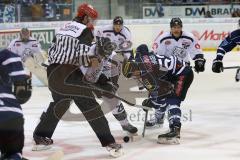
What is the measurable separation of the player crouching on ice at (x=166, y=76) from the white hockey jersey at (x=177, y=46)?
536 mm

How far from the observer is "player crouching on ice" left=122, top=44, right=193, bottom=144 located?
463 centimetres

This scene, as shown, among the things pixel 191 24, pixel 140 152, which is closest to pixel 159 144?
pixel 140 152

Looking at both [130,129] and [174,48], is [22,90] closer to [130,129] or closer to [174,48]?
[130,129]

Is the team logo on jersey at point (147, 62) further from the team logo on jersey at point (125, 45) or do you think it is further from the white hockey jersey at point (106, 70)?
the team logo on jersey at point (125, 45)

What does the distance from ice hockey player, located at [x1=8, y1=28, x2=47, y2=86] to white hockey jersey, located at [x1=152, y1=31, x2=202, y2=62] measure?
116 inches

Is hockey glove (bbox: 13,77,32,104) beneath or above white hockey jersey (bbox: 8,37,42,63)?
above

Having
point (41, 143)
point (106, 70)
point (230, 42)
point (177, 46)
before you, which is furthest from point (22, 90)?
point (230, 42)

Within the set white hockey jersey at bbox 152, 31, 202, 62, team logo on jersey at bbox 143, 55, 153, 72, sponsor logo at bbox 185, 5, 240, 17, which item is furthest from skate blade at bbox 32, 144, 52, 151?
sponsor logo at bbox 185, 5, 240, 17

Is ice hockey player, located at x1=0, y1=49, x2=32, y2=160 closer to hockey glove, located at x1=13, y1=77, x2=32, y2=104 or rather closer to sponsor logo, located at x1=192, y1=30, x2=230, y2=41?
hockey glove, located at x1=13, y1=77, x2=32, y2=104

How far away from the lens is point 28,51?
7.92 metres

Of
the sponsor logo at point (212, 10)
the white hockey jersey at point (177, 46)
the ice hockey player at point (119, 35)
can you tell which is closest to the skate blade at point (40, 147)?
the white hockey jersey at point (177, 46)

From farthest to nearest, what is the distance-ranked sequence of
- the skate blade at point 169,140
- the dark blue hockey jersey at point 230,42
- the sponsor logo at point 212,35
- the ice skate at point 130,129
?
the sponsor logo at point 212,35 < the dark blue hockey jersey at point 230,42 < the ice skate at point 130,129 < the skate blade at point 169,140

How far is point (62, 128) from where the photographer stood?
534 cm

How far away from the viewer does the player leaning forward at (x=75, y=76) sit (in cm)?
412
